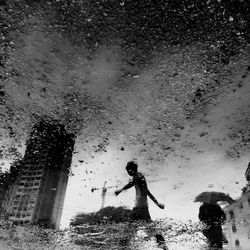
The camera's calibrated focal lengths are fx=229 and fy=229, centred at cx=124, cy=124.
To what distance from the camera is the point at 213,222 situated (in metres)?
4.68

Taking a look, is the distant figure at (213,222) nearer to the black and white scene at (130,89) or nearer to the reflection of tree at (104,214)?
the black and white scene at (130,89)

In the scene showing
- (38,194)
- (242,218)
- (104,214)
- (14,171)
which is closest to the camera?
(14,171)

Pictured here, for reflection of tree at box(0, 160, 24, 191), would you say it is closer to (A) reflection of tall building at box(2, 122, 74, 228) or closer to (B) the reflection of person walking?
(B) the reflection of person walking

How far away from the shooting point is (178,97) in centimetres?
385

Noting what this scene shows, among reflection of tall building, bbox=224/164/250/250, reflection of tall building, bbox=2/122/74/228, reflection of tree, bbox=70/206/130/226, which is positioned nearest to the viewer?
reflection of tall building, bbox=224/164/250/250

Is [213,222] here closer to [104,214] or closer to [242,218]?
[242,218]

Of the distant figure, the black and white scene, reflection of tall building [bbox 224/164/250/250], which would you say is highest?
reflection of tall building [bbox 224/164/250/250]

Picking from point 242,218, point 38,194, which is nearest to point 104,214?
point 38,194

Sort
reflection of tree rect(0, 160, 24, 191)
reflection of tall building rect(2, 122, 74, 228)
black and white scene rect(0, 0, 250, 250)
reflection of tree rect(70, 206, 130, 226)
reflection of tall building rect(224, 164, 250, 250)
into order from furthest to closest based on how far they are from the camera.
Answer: reflection of tall building rect(2, 122, 74, 228) → reflection of tree rect(70, 206, 130, 226) → reflection of tall building rect(224, 164, 250, 250) → reflection of tree rect(0, 160, 24, 191) → black and white scene rect(0, 0, 250, 250)

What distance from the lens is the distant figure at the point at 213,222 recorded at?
13.6 ft

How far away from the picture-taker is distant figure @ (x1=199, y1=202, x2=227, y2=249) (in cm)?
414

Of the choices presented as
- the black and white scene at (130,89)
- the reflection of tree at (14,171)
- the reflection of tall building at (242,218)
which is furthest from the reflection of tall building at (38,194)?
the black and white scene at (130,89)

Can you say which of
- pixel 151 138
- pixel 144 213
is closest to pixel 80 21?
pixel 151 138

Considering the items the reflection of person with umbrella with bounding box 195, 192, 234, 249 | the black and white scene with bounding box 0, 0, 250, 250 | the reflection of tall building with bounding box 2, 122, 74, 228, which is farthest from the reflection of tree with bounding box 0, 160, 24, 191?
the reflection of tall building with bounding box 2, 122, 74, 228
